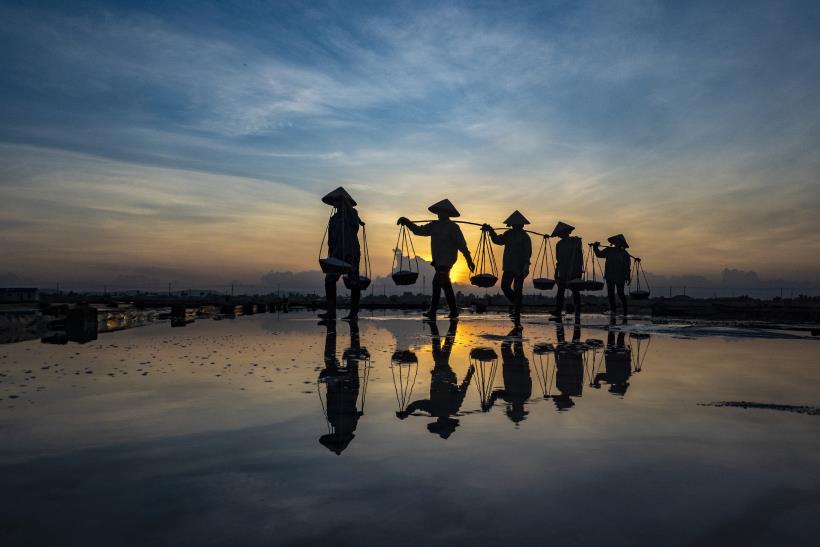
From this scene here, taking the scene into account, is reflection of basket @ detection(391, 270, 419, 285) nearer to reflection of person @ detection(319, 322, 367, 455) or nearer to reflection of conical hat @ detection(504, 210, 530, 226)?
reflection of conical hat @ detection(504, 210, 530, 226)

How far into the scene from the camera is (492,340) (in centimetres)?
1147

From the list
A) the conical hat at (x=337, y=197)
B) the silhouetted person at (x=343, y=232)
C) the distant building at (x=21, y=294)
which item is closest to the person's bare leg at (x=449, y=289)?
the silhouetted person at (x=343, y=232)

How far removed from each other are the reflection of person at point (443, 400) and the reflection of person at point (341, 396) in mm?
507

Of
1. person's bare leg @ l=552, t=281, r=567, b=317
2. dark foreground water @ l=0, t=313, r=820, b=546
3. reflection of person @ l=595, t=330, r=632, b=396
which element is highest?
person's bare leg @ l=552, t=281, r=567, b=317

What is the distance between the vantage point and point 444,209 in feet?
57.7

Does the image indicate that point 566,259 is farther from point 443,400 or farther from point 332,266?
point 443,400

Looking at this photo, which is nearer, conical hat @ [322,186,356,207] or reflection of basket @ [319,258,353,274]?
reflection of basket @ [319,258,353,274]

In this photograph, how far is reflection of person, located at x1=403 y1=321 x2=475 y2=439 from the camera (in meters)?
4.08

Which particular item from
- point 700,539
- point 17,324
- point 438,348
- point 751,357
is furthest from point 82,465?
point 17,324

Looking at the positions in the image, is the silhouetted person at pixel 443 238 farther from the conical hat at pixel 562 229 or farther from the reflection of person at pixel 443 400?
the reflection of person at pixel 443 400

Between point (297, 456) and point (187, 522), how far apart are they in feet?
3.15

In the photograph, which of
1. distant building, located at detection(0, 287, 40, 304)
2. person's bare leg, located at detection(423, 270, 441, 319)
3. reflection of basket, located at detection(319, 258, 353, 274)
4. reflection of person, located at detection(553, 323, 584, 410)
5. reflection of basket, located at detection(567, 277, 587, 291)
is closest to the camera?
reflection of person, located at detection(553, 323, 584, 410)

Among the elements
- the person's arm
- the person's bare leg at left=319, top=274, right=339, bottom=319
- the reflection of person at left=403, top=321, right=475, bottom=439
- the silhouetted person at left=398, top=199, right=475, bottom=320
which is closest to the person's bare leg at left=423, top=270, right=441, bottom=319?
the silhouetted person at left=398, top=199, right=475, bottom=320

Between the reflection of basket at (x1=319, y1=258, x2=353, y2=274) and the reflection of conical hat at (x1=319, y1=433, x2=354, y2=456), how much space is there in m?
10.2
